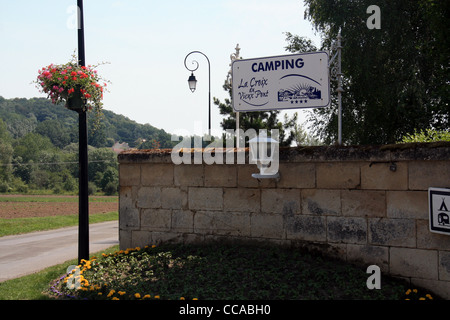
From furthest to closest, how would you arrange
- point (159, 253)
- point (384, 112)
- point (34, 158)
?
point (34, 158) < point (384, 112) < point (159, 253)

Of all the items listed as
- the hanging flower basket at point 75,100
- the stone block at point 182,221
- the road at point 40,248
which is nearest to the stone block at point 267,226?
the stone block at point 182,221

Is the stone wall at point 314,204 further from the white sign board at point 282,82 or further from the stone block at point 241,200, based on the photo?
the white sign board at point 282,82

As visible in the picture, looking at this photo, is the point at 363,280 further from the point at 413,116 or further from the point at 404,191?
the point at 413,116

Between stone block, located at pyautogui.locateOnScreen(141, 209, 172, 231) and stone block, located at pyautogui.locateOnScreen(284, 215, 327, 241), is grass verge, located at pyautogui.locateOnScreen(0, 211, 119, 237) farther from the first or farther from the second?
stone block, located at pyautogui.locateOnScreen(284, 215, 327, 241)

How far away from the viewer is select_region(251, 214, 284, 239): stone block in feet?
21.3

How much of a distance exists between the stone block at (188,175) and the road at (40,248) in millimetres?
3726

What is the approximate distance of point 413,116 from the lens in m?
16.4

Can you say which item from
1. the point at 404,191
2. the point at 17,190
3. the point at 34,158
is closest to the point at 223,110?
the point at 404,191

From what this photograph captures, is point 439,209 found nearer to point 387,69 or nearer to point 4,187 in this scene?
point 387,69

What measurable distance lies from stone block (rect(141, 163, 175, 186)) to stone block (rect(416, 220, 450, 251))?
4.05 meters

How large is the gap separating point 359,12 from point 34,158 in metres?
76.6

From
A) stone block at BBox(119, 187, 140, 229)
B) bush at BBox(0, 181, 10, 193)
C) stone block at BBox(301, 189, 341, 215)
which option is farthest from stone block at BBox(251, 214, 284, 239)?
bush at BBox(0, 181, 10, 193)

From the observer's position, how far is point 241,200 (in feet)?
22.4

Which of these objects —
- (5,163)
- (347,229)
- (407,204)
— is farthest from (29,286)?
(5,163)
